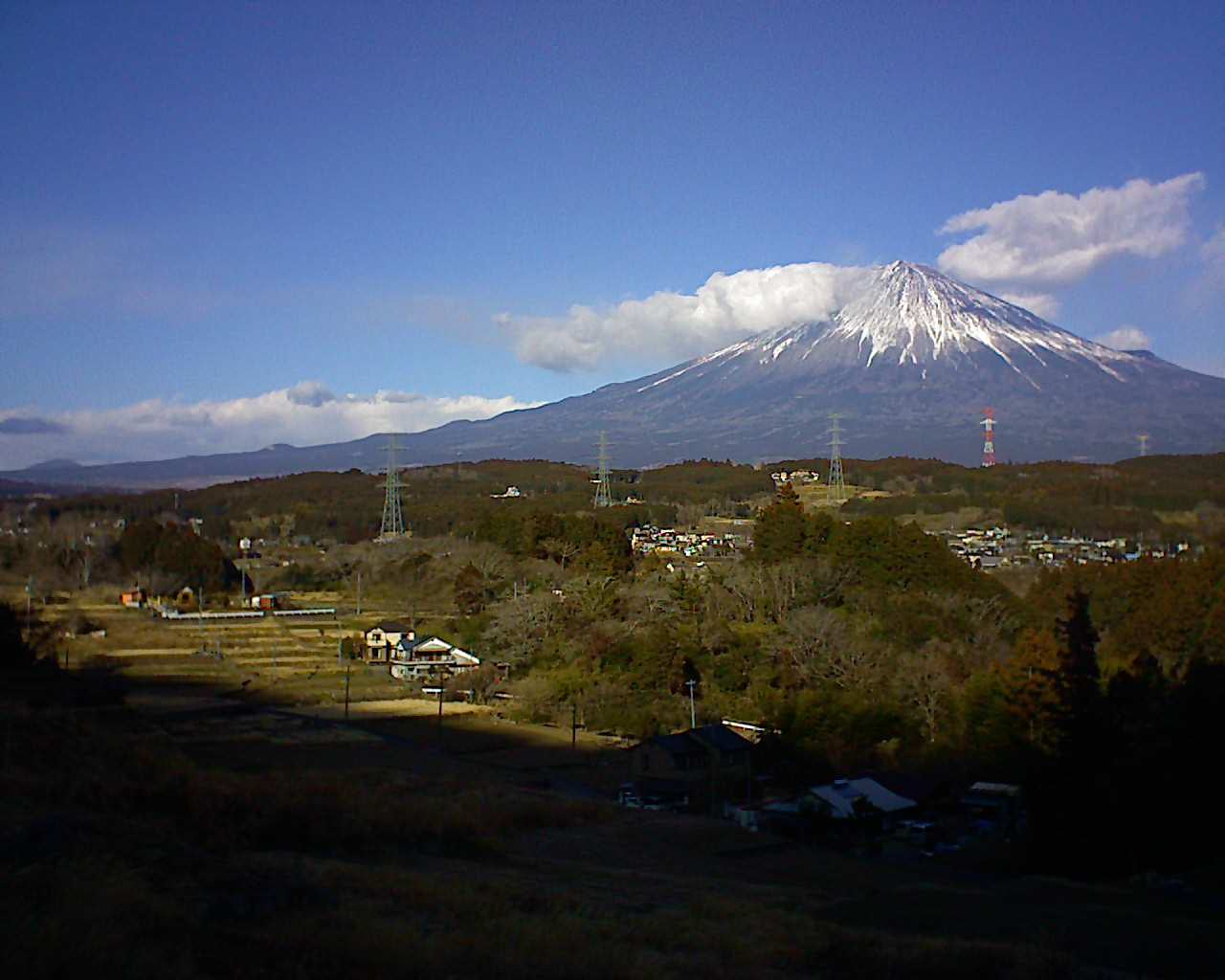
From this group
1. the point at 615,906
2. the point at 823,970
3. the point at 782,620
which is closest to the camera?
the point at 823,970

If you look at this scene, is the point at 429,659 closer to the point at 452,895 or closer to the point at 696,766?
the point at 696,766

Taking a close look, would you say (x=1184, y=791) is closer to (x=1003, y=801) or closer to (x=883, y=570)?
(x=1003, y=801)

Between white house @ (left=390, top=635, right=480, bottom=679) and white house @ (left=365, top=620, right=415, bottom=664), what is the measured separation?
341 millimetres

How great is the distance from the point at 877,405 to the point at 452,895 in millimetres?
70792

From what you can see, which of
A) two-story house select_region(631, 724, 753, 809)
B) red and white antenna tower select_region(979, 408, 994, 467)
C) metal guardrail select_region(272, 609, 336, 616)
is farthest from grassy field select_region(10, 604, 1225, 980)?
red and white antenna tower select_region(979, 408, 994, 467)

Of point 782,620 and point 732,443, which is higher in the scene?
point 732,443

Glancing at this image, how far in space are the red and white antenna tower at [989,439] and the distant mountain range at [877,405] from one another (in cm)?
75

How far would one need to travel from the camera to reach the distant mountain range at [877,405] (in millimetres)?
60781

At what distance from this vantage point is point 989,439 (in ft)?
185

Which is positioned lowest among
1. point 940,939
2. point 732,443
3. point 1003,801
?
point 1003,801

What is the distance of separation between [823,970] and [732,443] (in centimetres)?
6376

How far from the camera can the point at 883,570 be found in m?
25.1

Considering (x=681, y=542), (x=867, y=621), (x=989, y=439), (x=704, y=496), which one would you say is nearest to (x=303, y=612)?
(x=681, y=542)

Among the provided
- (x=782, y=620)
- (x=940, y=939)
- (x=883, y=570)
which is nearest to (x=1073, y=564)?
(x=883, y=570)
